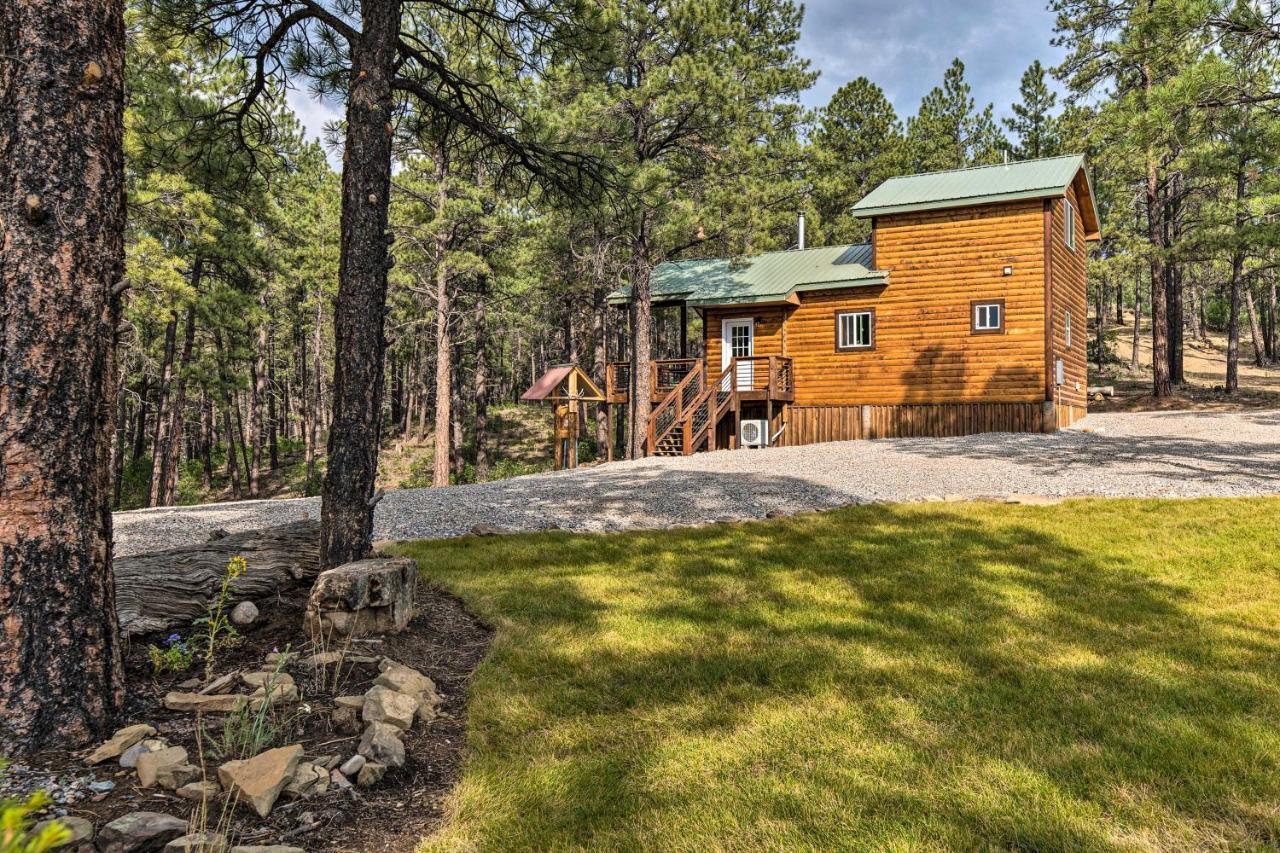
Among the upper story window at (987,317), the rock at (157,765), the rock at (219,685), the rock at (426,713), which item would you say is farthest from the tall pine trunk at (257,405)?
the rock at (157,765)

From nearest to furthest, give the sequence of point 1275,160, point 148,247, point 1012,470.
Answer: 1. point 1012,470
2. point 1275,160
3. point 148,247

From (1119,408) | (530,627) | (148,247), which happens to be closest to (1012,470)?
(530,627)

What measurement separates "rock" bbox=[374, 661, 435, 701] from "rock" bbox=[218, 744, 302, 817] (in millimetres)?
797

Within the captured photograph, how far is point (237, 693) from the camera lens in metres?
3.10

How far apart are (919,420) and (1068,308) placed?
5.29m

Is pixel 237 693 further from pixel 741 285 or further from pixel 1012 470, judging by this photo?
pixel 741 285

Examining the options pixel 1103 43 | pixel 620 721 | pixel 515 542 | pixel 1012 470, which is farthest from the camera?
pixel 1103 43

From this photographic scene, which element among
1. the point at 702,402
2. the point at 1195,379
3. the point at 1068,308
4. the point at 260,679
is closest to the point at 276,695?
the point at 260,679

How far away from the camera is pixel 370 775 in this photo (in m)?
2.63

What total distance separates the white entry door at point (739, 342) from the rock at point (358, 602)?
630 inches

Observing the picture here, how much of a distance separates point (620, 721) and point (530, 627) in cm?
150

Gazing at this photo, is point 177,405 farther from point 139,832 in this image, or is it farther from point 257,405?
point 139,832

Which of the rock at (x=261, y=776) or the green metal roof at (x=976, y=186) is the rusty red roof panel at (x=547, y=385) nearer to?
the green metal roof at (x=976, y=186)

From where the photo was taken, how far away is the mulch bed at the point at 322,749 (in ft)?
7.52
